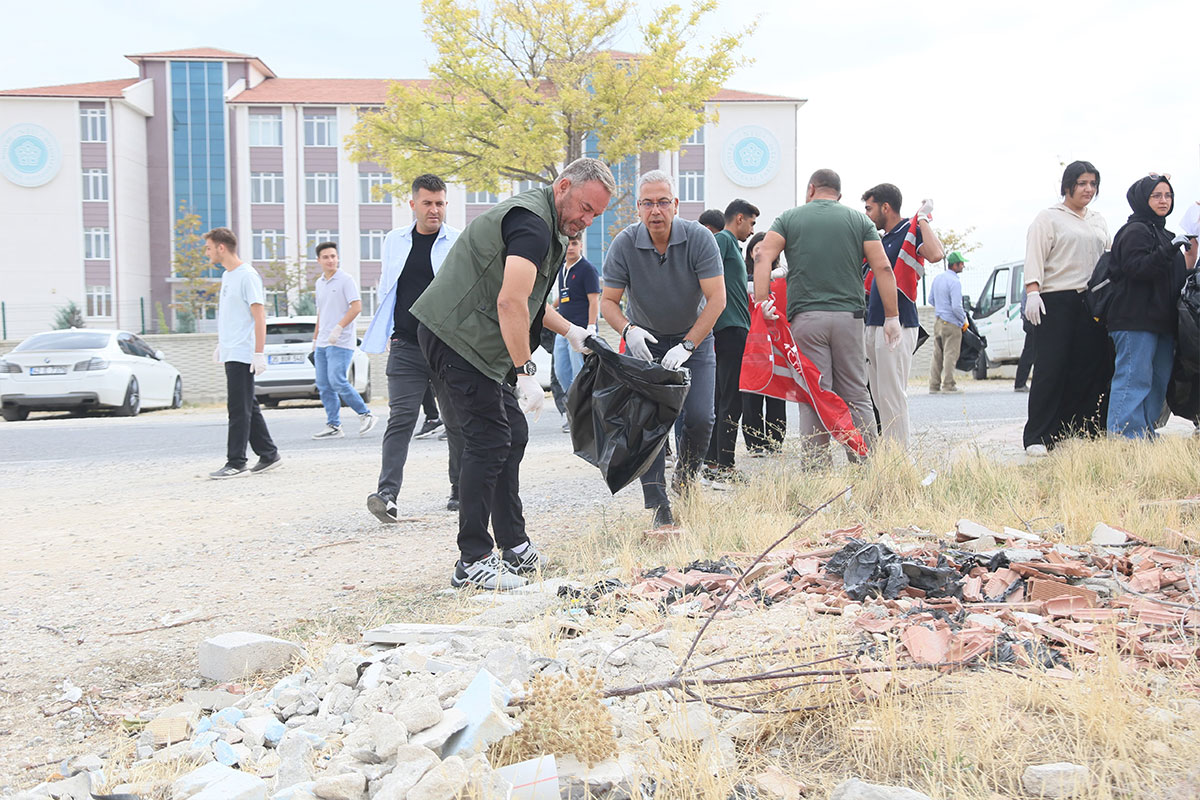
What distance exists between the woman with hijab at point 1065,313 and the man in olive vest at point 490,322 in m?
4.50

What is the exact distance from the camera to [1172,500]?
5.24m

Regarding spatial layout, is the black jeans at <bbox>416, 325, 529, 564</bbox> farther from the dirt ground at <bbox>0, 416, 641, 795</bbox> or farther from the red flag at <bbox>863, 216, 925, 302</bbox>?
the red flag at <bbox>863, 216, 925, 302</bbox>

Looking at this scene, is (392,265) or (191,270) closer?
(392,265)

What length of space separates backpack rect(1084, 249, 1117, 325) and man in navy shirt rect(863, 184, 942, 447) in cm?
121

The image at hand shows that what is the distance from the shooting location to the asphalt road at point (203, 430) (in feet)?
34.8

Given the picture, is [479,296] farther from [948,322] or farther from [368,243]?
[368,243]

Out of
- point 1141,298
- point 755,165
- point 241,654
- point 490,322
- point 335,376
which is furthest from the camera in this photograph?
point 755,165

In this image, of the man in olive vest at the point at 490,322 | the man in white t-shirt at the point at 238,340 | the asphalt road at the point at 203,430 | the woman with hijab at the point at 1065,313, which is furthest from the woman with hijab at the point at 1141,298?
the man in white t-shirt at the point at 238,340

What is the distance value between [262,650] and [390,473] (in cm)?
262

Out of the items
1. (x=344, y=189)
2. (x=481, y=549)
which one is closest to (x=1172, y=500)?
(x=481, y=549)

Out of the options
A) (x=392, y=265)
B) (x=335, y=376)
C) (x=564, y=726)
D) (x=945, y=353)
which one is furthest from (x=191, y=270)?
(x=564, y=726)

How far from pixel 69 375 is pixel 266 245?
31.6 meters

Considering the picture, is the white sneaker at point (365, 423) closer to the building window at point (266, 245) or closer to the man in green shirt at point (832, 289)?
the man in green shirt at point (832, 289)

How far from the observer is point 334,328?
10977 mm
